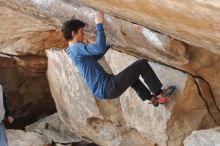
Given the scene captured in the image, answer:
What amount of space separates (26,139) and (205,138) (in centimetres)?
471

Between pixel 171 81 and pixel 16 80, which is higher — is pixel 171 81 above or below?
above

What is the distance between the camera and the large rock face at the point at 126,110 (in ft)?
22.0

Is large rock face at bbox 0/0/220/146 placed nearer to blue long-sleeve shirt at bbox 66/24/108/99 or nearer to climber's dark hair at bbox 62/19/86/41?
climber's dark hair at bbox 62/19/86/41

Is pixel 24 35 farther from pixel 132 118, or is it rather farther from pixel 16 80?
pixel 132 118

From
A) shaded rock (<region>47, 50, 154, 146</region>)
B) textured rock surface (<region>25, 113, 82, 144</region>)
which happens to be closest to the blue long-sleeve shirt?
shaded rock (<region>47, 50, 154, 146</region>)

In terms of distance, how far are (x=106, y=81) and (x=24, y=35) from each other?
4084mm

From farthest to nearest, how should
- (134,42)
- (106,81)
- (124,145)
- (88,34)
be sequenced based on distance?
(124,145) → (88,34) → (134,42) → (106,81)

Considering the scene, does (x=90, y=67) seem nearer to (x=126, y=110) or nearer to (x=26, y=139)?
(x=126, y=110)

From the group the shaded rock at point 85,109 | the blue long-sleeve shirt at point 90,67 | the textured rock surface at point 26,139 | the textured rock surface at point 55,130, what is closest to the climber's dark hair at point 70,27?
the blue long-sleeve shirt at point 90,67

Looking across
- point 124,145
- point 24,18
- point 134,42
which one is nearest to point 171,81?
point 134,42

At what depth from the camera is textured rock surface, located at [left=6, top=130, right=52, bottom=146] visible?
9477mm

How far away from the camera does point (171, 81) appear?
659cm

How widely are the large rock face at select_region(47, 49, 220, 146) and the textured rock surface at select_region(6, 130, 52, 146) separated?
58 centimetres

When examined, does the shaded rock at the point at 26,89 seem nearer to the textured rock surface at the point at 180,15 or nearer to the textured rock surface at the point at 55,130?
the textured rock surface at the point at 55,130
